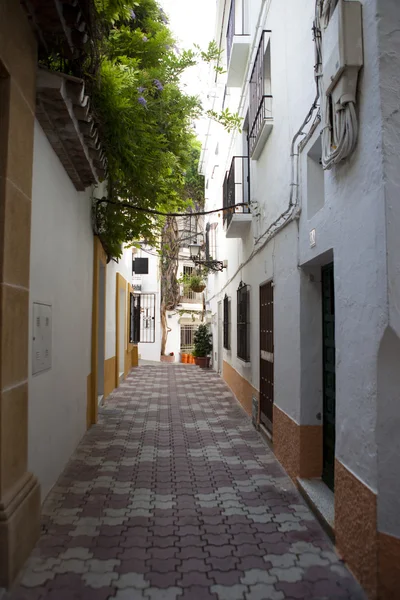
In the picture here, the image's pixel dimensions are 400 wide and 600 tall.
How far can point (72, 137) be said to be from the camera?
4.62m

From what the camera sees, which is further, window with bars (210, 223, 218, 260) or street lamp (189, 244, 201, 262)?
window with bars (210, 223, 218, 260)

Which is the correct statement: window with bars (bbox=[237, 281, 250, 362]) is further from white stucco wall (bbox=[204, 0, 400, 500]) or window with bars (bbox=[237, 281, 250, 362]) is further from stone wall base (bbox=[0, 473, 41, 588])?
stone wall base (bbox=[0, 473, 41, 588])

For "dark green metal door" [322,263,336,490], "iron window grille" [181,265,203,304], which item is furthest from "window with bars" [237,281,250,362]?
"iron window grille" [181,265,203,304]

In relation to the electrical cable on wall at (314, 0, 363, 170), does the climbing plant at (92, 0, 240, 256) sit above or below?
above

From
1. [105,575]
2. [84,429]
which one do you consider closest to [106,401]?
[84,429]

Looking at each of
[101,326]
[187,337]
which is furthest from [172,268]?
[101,326]

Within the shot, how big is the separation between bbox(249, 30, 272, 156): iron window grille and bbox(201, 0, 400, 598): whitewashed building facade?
0.03 meters

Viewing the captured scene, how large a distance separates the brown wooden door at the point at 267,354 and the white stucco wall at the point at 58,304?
2.57 meters

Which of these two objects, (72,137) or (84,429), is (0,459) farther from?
(84,429)

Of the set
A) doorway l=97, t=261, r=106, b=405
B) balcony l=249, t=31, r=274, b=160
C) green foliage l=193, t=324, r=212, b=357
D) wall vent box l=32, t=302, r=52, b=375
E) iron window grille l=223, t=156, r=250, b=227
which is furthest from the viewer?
green foliage l=193, t=324, r=212, b=357

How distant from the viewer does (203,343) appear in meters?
18.5

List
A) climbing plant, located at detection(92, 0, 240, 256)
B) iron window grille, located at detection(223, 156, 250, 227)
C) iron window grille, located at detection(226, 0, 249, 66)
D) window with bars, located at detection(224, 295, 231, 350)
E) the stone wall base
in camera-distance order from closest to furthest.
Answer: the stone wall base < climbing plant, located at detection(92, 0, 240, 256) < iron window grille, located at detection(226, 0, 249, 66) < iron window grille, located at detection(223, 156, 250, 227) < window with bars, located at detection(224, 295, 231, 350)

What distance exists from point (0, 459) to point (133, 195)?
5674mm

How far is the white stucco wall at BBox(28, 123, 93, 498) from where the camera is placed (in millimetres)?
4113
